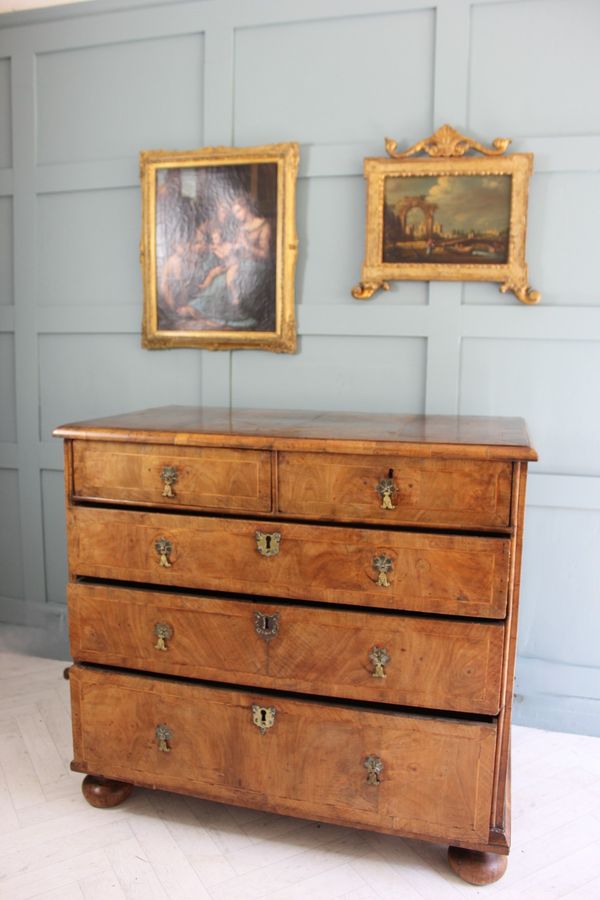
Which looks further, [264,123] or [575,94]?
[264,123]

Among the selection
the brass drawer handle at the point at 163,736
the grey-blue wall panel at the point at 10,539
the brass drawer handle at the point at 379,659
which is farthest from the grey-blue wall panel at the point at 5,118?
the brass drawer handle at the point at 379,659

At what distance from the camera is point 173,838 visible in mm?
2428

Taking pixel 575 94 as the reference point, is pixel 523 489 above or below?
below

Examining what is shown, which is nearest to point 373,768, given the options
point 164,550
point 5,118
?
point 164,550

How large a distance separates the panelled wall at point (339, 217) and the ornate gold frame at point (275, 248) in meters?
0.06

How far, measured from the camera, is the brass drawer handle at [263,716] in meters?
2.31

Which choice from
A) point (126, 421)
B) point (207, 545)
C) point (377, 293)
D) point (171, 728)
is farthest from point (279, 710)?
point (377, 293)


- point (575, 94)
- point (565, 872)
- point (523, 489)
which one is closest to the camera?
point (523, 489)

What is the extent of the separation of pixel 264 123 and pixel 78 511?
1814 mm

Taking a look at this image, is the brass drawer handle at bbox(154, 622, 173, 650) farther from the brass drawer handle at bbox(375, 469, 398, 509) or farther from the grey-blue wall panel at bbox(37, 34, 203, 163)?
the grey-blue wall panel at bbox(37, 34, 203, 163)

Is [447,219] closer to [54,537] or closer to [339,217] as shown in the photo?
[339,217]

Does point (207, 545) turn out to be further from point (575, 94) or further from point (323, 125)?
point (575, 94)

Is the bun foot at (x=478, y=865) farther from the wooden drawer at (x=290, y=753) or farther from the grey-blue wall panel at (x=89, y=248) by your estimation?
the grey-blue wall panel at (x=89, y=248)

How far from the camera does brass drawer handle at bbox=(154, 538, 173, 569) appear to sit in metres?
2.36
